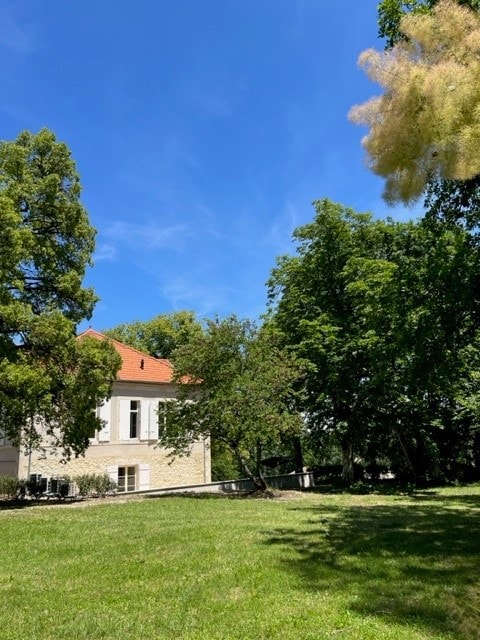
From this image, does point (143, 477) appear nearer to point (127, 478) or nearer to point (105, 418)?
point (127, 478)

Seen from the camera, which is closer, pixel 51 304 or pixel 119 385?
pixel 51 304

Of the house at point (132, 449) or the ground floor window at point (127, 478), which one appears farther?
the ground floor window at point (127, 478)

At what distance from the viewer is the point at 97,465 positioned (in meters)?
24.4

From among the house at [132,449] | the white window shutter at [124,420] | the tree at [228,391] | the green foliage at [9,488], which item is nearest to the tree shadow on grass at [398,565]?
the tree at [228,391]

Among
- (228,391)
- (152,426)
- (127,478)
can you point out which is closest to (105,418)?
(152,426)

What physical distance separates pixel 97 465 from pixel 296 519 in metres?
15.8

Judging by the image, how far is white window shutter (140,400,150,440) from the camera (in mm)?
26172

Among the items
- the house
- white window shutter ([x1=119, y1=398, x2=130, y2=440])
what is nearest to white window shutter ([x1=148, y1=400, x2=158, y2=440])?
the house

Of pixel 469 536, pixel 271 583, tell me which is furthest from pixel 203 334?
pixel 271 583

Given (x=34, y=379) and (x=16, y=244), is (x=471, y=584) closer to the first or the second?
(x=34, y=379)

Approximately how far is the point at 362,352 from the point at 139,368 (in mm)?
11632

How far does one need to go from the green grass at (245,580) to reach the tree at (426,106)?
345 centimetres

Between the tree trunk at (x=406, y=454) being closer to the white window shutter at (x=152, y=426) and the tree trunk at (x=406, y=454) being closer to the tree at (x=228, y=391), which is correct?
the tree at (x=228, y=391)

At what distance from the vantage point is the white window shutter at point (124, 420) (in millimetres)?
25484
